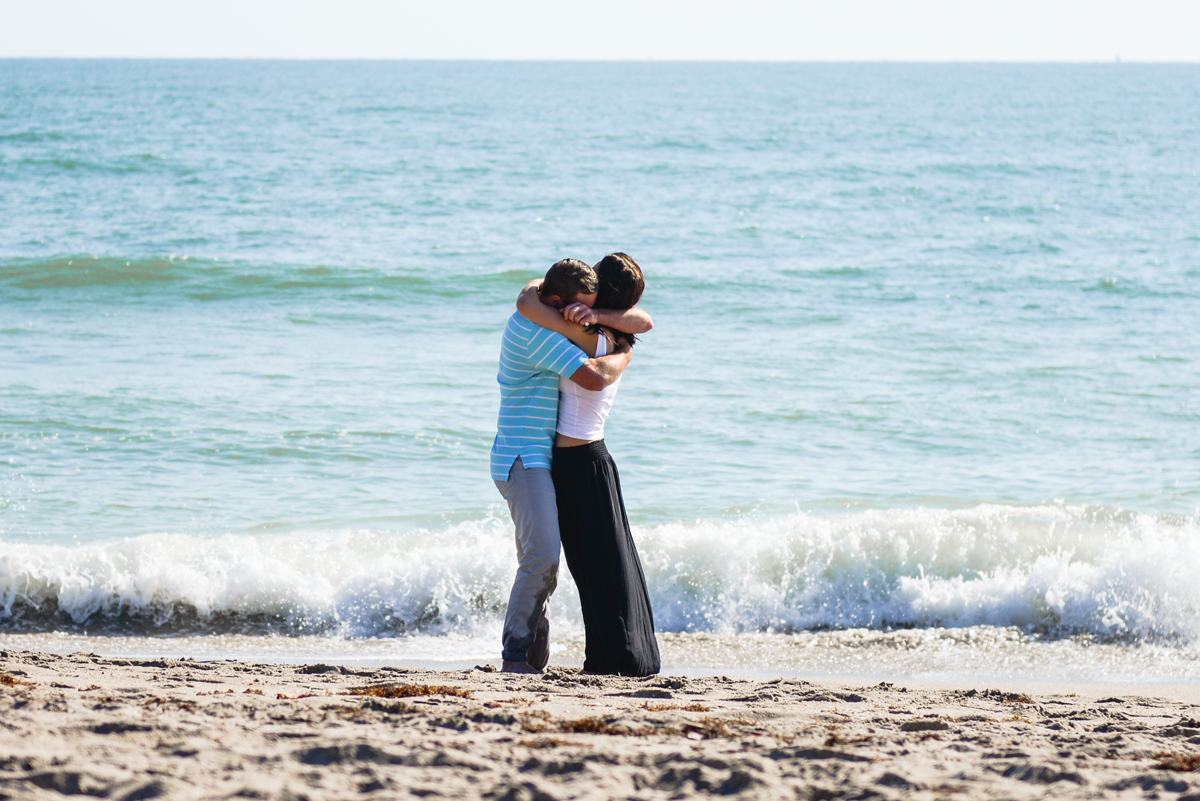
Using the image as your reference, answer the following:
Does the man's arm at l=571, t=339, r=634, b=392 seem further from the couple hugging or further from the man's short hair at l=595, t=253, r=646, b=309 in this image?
the man's short hair at l=595, t=253, r=646, b=309

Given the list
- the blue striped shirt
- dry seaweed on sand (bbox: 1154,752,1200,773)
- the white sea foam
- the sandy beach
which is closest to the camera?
the sandy beach

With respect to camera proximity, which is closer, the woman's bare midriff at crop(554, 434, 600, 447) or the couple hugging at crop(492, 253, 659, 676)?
the couple hugging at crop(492, 253, 659, 676)

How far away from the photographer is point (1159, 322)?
14.0 meters

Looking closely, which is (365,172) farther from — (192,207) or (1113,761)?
(1113,761)

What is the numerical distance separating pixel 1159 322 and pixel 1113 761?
41.8 feet

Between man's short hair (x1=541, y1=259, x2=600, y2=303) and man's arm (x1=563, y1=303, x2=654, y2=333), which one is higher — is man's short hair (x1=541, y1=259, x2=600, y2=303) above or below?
above

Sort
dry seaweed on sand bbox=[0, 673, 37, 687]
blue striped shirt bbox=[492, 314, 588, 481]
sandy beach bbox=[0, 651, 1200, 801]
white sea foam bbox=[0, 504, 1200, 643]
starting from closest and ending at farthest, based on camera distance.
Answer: sandy beach bbox=[0, 651, 1200, 801]
dry seaweed on sand bbox=[0, 673, 37, 687]
blue striped shirt bbox=[492, 314, 588, 481]
white sea foam bbox=[0, 504, 1200, 643]

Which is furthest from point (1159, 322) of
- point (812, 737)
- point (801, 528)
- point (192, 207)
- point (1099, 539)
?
point (192, 207)

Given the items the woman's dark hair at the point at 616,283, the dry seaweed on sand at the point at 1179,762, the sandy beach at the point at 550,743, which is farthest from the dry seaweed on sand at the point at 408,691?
the dry seaweed on sand at the point at 1179,762

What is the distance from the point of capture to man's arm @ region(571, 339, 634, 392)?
407 centimetres

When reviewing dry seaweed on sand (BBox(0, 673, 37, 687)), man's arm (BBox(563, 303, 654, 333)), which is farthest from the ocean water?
man's arm (BBox(563, 303, 654, 333))

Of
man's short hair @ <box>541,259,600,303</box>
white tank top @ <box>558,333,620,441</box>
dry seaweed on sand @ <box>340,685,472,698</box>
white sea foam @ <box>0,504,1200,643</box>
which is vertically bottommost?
white sea foam @ <box>0,504,1200,643</box>

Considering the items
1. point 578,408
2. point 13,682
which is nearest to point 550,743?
point 578,408

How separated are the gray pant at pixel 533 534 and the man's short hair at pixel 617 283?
731 mm
